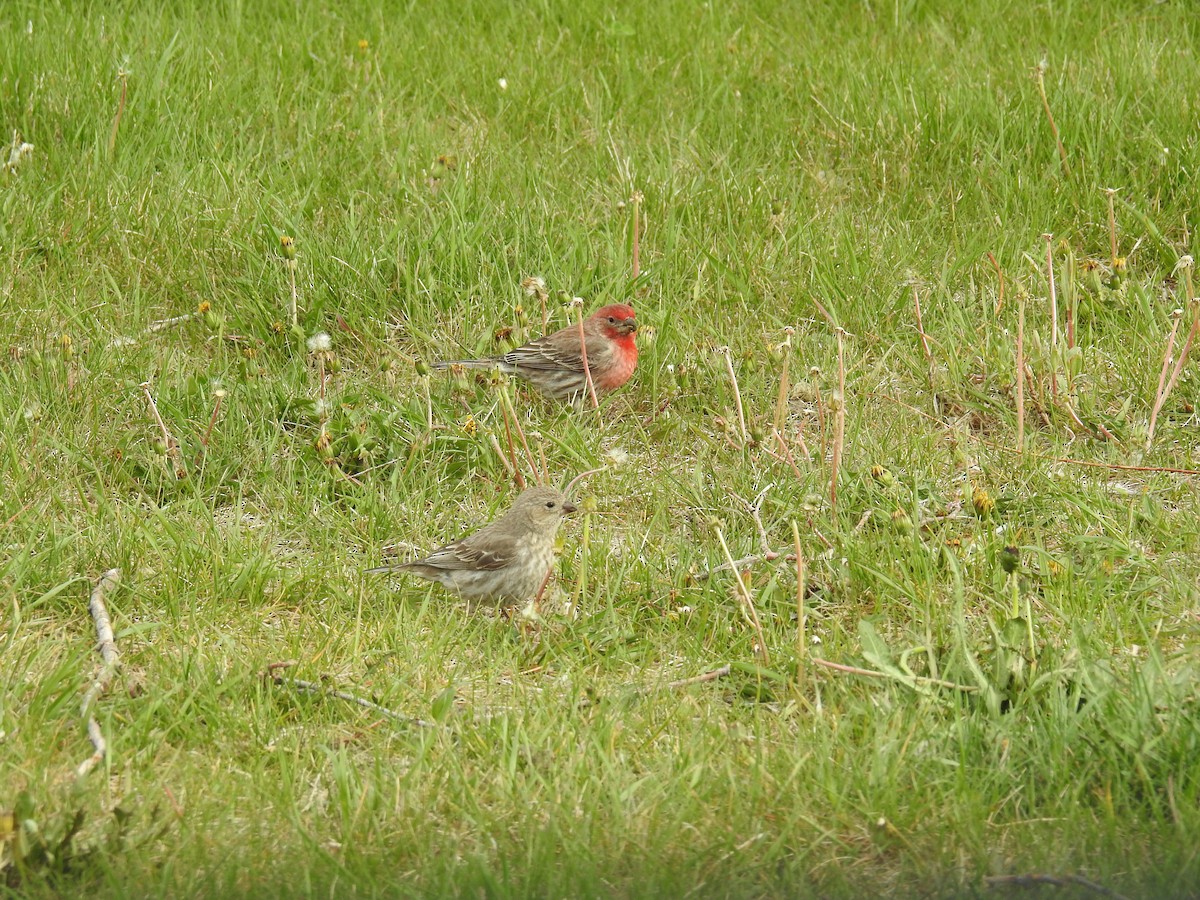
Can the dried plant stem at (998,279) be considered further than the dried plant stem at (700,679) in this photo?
Yes

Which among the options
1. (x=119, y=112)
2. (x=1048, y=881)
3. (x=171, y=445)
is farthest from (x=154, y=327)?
(x=1048, y=881)

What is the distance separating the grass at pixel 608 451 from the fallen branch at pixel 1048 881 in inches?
1.8

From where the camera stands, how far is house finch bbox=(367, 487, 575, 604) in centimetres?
483

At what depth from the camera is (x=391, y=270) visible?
6680 mm

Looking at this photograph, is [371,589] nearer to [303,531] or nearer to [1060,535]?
[303,531]

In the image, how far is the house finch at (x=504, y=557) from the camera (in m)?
4.83

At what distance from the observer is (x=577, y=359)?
643 centimetres

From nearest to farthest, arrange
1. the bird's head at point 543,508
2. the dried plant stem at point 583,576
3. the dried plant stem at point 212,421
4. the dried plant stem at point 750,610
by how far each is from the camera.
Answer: the dried plant stem at point 750,610 → the dried plant stem at point 583,576 → the bird's head at point 543,508 → the dried plant stem at point 212,421

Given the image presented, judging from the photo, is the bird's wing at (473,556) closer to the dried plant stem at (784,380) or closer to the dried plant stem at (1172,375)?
the dried plant stem at (784,380)

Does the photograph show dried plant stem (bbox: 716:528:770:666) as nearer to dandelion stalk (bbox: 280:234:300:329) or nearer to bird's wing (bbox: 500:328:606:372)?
bird's wing (bbox: 500:328:606:372)

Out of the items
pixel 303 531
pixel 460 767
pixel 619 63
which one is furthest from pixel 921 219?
pixel 460 767

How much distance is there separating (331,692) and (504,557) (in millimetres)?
824

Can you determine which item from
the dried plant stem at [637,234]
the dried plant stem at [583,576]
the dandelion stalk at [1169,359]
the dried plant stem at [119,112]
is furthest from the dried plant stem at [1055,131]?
the dried plant stem at [119,112]

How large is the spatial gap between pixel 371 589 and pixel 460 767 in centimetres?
121
